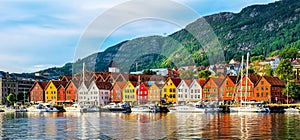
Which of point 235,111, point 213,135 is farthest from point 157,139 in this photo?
point 235,111

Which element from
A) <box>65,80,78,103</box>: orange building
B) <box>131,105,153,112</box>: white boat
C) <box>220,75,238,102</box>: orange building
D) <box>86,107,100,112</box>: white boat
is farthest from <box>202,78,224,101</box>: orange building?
<box>65,80,78,103</box>: orange building

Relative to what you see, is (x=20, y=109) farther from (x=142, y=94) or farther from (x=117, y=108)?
(x=117, y=108)

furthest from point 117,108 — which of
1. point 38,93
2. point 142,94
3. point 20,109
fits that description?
point 38,93

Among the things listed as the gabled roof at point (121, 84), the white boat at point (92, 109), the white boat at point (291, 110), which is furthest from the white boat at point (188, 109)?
the gabled roof at point (121, 84)

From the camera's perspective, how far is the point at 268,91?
112 m

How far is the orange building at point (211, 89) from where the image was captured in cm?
11894

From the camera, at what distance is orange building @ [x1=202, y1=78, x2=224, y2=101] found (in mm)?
118938

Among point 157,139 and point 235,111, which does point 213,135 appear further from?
point 235,111

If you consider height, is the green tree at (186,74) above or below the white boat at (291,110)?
above

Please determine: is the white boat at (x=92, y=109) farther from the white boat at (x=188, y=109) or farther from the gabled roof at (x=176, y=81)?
the gabled roof at (x=176, y=81)

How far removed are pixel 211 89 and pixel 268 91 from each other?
14477 mm

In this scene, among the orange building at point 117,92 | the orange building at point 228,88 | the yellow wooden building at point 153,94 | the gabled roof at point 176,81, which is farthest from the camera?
the orange building at point 117,92

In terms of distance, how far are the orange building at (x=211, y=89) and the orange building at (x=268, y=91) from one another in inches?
381

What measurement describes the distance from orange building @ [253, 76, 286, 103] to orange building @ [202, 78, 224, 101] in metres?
9.68
